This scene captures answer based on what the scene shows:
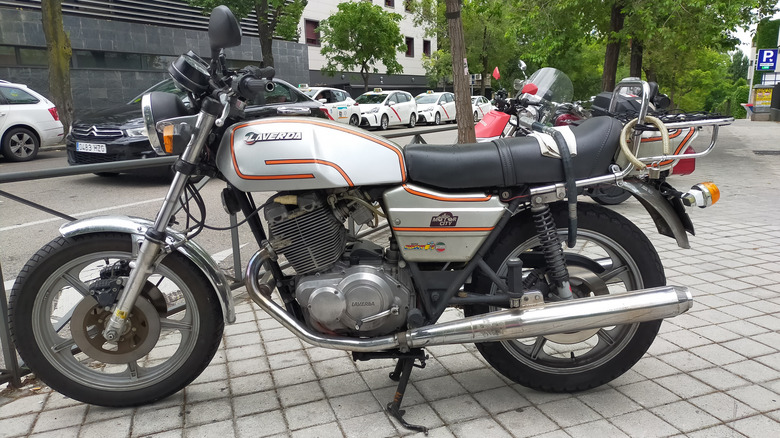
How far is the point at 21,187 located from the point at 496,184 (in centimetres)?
265

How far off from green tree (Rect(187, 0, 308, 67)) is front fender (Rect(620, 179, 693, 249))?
2016cm

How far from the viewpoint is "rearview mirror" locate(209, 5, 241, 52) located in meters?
2.38

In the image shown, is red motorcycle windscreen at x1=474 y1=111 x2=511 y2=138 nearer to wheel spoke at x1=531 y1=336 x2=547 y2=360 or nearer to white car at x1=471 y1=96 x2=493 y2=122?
wheel spoke at x1=531 y1=336 x2=547 y2=360

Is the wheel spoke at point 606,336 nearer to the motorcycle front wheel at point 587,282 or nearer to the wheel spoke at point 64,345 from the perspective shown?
the motorcycle front wheel at point 587,282

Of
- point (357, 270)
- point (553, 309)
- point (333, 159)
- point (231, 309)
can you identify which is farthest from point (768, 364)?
point (231, 309)

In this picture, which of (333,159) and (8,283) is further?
(8,283)

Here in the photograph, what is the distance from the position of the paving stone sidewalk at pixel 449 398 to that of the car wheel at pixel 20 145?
11.4m

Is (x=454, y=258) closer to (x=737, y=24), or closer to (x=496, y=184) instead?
(x=496, y=184)

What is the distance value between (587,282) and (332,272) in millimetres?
1190

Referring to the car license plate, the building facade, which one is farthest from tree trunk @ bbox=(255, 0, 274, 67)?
the car license plate

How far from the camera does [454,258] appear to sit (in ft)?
8.93

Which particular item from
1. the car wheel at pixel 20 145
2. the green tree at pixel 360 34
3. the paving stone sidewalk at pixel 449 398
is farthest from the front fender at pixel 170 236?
the green tree at pixel 360 34

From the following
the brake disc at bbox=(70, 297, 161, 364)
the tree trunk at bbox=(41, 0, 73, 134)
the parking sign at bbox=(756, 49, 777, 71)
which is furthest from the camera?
the parking sign at bbox=(756, 49, 777, 71)

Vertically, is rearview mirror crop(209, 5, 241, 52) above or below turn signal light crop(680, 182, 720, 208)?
above
